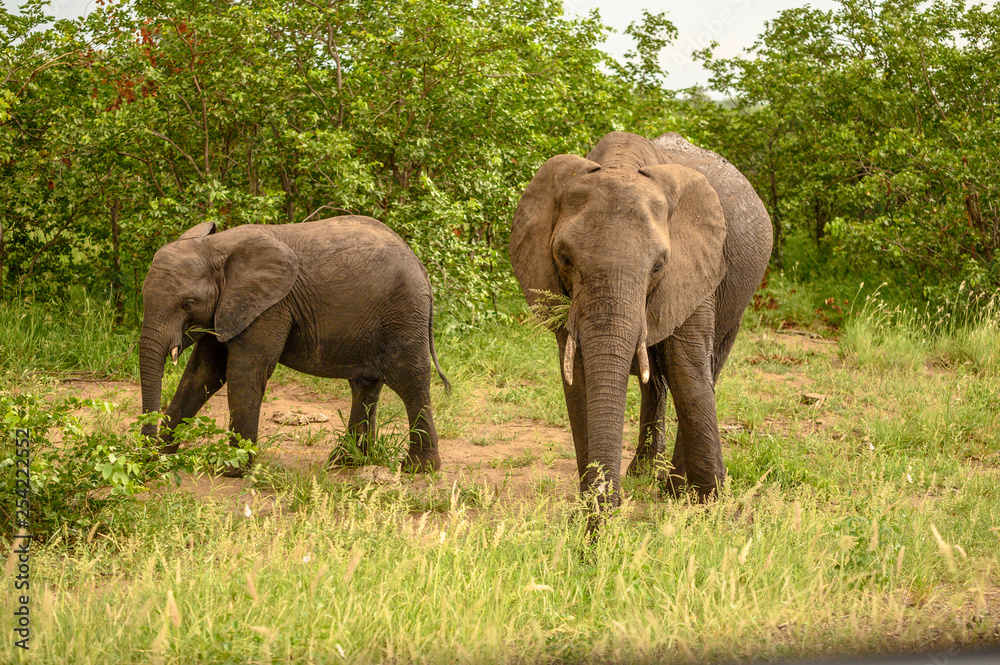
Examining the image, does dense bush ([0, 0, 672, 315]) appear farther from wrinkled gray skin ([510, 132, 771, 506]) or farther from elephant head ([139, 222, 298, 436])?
wrinkled gray skin ([510, 132, 771, 506])

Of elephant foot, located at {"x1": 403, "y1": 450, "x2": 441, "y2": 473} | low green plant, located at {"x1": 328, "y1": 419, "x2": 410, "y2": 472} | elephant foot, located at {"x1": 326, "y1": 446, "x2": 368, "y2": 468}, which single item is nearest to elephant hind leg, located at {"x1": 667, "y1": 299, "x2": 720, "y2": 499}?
elephant foot, located at {"x1": 403, "y1": 450, "x2": 441, "y2": 473}

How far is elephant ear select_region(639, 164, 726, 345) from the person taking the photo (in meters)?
4.57

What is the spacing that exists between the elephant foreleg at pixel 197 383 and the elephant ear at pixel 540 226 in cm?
Result: 231

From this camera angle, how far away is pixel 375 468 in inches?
232

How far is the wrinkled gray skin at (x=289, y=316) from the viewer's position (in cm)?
564

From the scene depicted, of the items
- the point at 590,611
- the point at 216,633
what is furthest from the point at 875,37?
the point at 216,633

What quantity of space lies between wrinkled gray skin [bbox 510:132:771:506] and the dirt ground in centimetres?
86

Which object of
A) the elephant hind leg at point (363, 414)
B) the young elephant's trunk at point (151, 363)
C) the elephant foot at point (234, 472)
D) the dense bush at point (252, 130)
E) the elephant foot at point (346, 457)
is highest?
the dense bush at point (252, 130)

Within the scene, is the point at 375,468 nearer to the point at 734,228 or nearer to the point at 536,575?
the point at 536,575

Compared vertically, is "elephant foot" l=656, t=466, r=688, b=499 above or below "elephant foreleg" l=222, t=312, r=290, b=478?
below

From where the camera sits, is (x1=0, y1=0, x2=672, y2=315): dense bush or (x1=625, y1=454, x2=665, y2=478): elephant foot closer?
(x1=625, y1=454, x2=665, y2=478): elephant foot

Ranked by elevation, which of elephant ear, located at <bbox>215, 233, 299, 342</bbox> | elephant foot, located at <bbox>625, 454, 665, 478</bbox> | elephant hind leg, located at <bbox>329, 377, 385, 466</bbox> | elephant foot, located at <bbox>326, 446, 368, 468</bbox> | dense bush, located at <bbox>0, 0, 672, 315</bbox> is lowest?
elephant foot, located at <bbox>326, 446, 368, 468</bbox>

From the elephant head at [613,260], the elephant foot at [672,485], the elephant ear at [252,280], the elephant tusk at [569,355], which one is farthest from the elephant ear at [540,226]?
the elephant ear at [252,280]

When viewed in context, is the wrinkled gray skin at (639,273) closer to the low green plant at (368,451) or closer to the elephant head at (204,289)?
the low green plant at (368,451)
